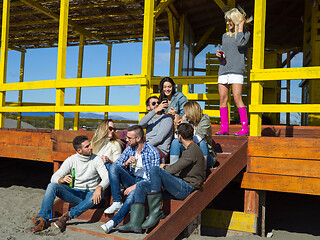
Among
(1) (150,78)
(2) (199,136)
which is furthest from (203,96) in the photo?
(2) (199,136)

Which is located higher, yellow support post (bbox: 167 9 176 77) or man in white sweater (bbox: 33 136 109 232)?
yellow support post (bbox: 167 9 176 77)

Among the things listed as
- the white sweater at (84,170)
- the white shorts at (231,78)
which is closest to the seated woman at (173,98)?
the white shorts at (231,78)

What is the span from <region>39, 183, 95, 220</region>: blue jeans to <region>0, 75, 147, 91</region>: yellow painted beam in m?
1.84

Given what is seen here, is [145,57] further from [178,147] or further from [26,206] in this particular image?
[26,206]

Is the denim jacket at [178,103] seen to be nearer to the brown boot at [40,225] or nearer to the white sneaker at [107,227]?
the white sneaker at [107,227]

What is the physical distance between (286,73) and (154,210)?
2.47 metres

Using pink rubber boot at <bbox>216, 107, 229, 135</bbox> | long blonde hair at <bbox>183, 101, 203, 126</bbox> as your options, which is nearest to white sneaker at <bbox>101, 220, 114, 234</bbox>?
long blonde hair at <bbox>183, 101, 203, 126</bbox>

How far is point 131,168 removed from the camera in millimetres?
4293

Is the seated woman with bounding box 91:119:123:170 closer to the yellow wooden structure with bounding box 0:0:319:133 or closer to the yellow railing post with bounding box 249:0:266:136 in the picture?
the yellow wooden structure with bounding box 0:0:319:133

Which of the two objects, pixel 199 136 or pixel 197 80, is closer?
pixel 199 136

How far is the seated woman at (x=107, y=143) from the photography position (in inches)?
189

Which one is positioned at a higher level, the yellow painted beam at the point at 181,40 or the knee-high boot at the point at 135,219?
the yellow painted beam at the point at 181,40

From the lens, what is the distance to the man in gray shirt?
438cm

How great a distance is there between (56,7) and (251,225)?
7.75 m
